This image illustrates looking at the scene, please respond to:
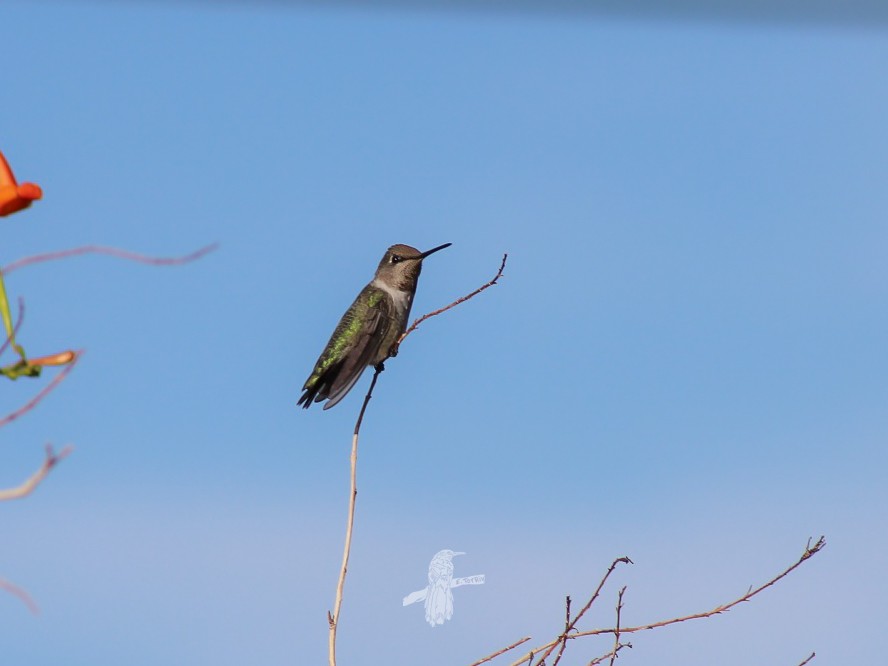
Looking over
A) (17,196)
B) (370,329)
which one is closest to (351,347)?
(370,329)

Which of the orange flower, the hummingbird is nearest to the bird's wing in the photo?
the hummingbird

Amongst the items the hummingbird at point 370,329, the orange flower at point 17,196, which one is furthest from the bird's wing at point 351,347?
the orange flower at point 17,196

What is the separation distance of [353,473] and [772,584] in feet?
8.12

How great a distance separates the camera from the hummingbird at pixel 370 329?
11984 millimetres

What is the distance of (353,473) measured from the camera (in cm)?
632

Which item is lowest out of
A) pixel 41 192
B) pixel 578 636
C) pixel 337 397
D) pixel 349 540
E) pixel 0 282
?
pixel 337 397

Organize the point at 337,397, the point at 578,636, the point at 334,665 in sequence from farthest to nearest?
the point at 337,397 → the point at 578,636 → the point at 334,665

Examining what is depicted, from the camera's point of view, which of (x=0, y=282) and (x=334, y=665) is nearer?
(x=0, y=282)

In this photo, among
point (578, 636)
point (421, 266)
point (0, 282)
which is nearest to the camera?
point (0, 282)

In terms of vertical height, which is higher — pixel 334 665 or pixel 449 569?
pixel 334 665

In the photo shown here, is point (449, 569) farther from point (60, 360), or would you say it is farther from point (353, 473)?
point (60, 360)

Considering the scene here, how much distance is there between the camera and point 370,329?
13.0 meters

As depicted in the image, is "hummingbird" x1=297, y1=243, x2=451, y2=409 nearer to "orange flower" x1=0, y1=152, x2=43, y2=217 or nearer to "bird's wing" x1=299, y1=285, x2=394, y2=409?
"bird's wing" x1=299, y1=285, x2=394, y2=409

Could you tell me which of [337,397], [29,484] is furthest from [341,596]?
A: [337,397]
